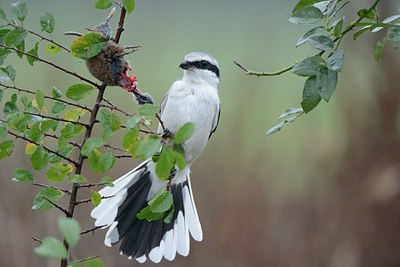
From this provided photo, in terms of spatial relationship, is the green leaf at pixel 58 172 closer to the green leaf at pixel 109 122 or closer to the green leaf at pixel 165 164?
the green leaf at pixel 109 122

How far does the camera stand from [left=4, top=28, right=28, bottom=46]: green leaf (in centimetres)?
126

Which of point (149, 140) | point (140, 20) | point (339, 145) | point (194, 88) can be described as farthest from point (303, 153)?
point (149, 140)

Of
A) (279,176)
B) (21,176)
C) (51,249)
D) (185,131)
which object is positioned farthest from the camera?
(279,176)

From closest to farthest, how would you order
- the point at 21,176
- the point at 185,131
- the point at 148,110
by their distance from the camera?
the point at 185,131 < the point at 148,110 < the point at 21,176

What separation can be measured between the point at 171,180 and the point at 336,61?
0.76 metres

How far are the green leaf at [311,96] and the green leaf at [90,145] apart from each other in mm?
327

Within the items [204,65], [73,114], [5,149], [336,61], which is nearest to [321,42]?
[336,61]

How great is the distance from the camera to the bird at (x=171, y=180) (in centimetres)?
180

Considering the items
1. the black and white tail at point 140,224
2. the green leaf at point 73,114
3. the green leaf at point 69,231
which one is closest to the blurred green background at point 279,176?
the black and white tail at point 140,224

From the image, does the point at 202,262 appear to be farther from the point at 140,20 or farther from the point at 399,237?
the point at 140,20

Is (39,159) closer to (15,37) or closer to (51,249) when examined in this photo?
(15,37)

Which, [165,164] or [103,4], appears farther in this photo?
[103,4]

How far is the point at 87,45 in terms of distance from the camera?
1216 millimetres

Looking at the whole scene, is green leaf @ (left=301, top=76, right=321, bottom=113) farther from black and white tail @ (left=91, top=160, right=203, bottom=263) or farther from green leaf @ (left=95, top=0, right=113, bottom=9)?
black and white tail @ (left=91, top=160, right=203, bottom=263)
